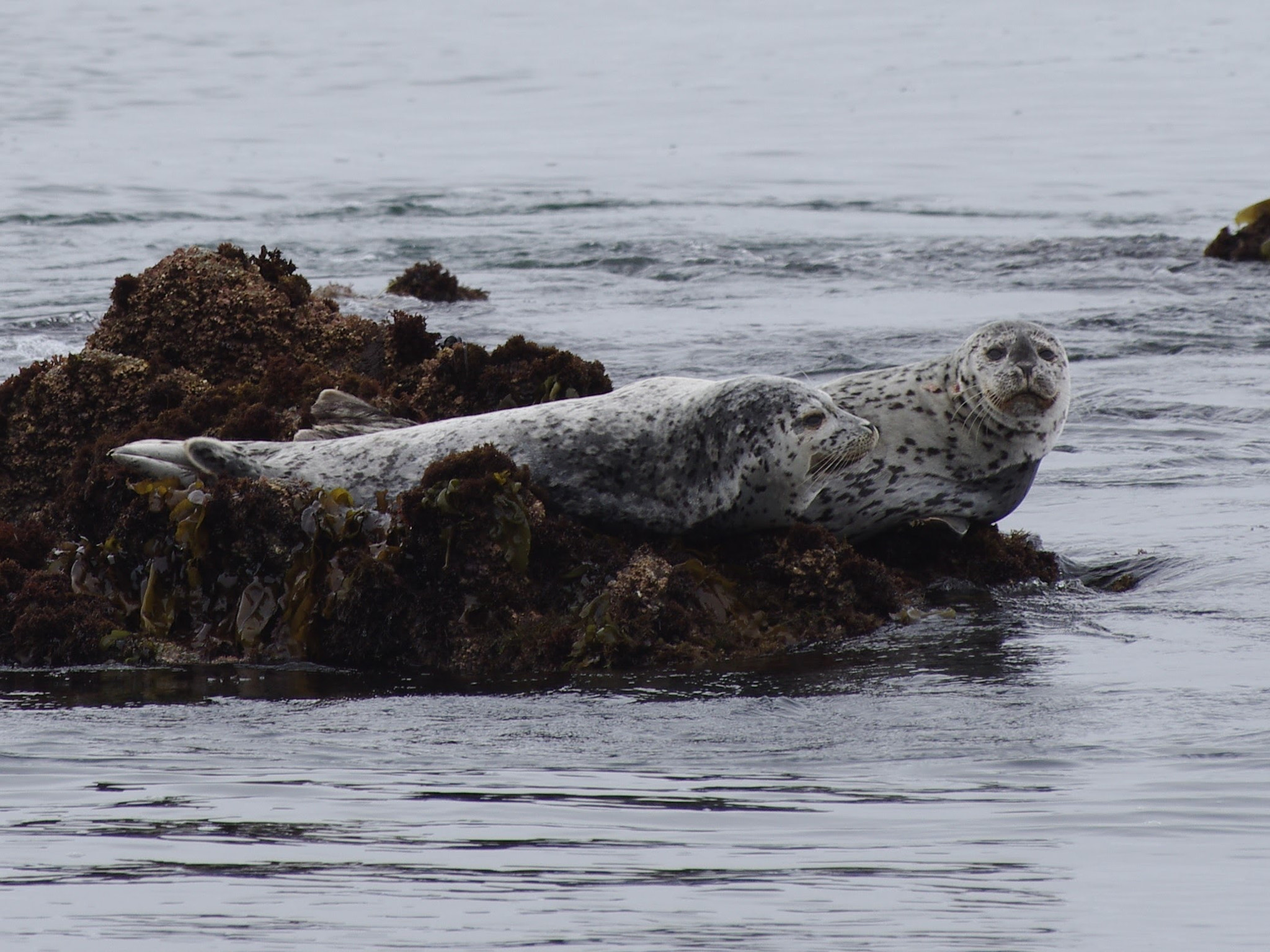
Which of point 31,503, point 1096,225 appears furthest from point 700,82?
point 31,503

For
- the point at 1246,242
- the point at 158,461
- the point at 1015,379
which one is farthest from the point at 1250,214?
the point at 158,461

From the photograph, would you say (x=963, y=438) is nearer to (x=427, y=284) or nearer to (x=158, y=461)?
(x=158, y=461)

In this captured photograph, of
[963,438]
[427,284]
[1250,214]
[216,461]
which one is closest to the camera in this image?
→ [216,461]

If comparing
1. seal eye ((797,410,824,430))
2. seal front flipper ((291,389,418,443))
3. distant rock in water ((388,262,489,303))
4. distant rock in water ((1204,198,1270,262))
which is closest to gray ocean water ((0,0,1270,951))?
distant rock in water ((388,262,489,303))

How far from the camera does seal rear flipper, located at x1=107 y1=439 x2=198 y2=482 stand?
22.2 ft

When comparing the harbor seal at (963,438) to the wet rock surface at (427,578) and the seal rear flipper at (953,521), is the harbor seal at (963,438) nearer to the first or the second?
the seal rear flipper at (953,521)

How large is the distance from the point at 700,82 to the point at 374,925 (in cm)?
3708

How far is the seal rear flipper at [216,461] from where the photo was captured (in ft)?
22.2

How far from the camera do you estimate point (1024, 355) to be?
6.98 m

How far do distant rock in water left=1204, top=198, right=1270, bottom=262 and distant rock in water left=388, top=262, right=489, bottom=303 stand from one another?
686cm

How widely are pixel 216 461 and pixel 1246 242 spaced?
12159 millimetres

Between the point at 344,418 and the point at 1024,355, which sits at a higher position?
the point at 1024,355

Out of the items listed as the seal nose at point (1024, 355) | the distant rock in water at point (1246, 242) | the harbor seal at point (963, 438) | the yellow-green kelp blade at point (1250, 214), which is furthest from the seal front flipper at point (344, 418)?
the yellow-green kelp blade at point (1250, 214)

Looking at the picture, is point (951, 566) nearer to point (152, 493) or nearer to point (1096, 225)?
point (152, 493)
